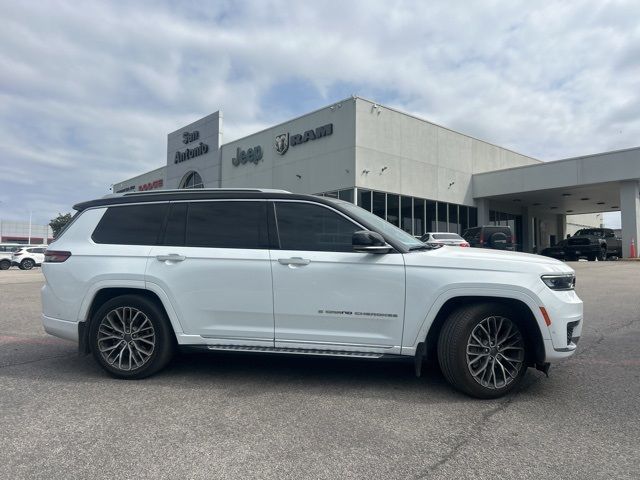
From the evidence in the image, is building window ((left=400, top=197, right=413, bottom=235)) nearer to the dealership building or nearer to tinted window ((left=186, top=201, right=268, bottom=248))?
the dealership building

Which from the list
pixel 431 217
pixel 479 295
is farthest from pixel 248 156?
pixel 479 295

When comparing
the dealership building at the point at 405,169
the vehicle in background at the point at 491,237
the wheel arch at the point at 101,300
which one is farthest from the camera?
the dealership building at the point at 405,169

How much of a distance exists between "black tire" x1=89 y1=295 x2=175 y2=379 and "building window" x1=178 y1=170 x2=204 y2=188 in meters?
29.4

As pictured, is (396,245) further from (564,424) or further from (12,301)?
(12,301)

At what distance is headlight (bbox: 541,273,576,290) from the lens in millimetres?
4059

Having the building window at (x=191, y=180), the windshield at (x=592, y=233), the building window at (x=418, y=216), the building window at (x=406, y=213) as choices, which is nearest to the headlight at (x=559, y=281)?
the building window at (x=406, y=213)

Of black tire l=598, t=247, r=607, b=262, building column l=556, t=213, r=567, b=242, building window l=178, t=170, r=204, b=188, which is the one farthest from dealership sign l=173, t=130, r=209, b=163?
building column l=556, t=213, r=567, b=242

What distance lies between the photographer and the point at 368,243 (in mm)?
4020

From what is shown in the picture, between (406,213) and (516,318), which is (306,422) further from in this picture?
(406,213)

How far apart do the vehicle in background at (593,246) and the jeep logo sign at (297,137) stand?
1568 cm

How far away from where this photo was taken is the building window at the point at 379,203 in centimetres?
2317

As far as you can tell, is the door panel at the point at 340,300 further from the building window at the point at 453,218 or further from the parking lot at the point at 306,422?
the building window at the point at 453,218

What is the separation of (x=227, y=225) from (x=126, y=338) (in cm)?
146

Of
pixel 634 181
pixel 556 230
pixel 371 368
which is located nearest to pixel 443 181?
pixel 634 181
